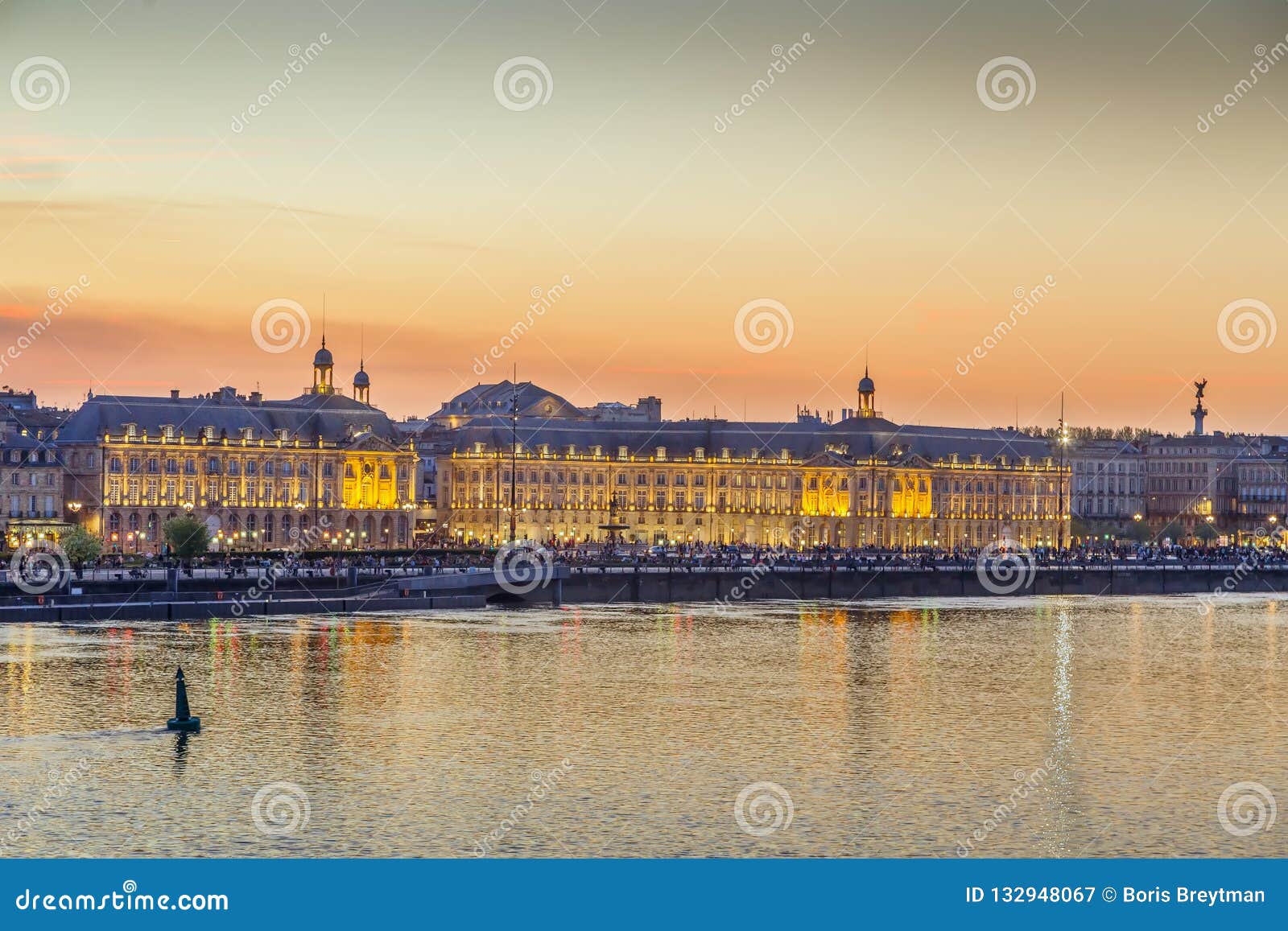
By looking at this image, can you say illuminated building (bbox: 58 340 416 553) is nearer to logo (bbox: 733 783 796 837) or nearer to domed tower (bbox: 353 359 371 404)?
domed tower (bbox: 353 359 371 404)

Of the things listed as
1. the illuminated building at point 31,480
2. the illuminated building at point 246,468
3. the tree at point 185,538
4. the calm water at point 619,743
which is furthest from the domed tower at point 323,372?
the calm water at point 619,743

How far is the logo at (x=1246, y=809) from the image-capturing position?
41.2 metres

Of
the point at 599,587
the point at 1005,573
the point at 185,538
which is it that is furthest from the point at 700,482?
the point at 599,587

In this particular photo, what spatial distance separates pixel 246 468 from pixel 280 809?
4830 inches

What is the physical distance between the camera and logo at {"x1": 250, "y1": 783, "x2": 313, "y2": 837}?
129ft

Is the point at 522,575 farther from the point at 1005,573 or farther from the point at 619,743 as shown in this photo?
the point at 619,743

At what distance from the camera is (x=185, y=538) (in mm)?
110875

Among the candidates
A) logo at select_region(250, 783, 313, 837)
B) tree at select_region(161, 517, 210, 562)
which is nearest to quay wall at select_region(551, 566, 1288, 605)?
tree at select_region(161, 517, 210, 562)

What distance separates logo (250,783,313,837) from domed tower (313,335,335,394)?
12865 centimetres

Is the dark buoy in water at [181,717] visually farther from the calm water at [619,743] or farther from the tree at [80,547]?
the tree at [80,547]
